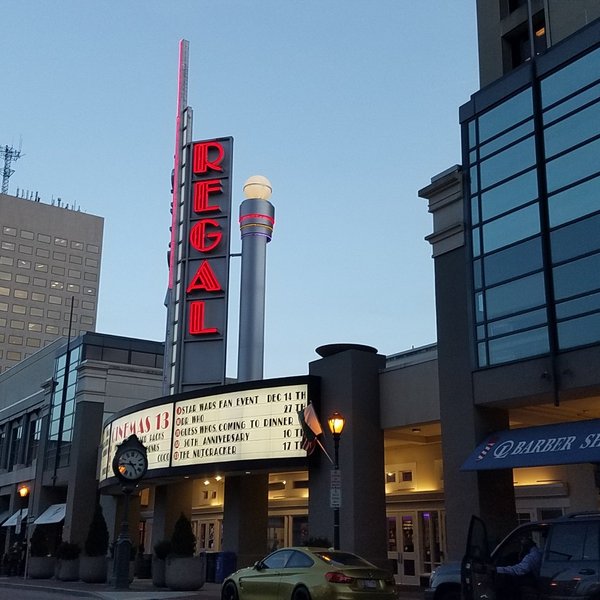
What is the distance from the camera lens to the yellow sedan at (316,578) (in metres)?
15.6

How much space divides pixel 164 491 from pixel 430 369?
15.3 metres

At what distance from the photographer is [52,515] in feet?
154

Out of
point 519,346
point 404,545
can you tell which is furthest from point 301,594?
point 404,545

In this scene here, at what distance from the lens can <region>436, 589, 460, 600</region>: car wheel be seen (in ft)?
45.0

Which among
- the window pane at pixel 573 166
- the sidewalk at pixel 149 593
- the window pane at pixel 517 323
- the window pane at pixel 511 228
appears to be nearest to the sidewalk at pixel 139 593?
the sidewalk at pixel 149 593

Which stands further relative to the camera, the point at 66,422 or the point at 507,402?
the point at 66,422

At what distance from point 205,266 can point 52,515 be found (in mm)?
18821

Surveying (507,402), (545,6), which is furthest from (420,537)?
(545,6)

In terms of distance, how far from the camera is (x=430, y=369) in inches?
977

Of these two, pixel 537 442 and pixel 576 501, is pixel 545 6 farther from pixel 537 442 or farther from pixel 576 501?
pixel 576 501

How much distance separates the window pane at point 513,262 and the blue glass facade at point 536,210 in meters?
0.03

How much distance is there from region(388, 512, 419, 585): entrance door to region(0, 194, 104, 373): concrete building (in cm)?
11927

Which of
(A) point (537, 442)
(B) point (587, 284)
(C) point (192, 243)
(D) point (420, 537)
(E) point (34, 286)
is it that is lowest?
(D) point (420, 537)

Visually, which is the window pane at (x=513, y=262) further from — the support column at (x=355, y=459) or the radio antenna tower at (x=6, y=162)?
the radio antenna tower at (x=6, y=162)
